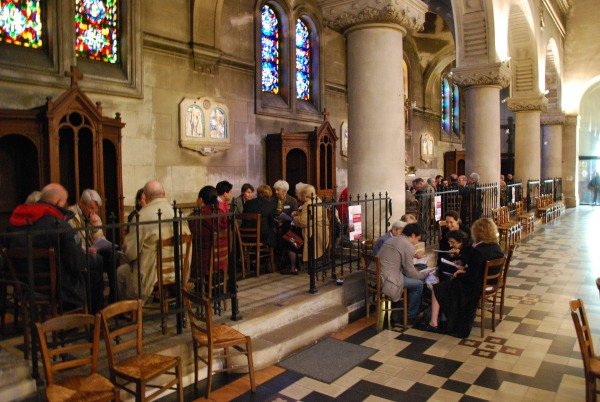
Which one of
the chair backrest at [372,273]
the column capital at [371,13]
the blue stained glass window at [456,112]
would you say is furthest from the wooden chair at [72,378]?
the blue stained glass window at [456,112]

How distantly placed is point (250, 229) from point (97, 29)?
4.93 m

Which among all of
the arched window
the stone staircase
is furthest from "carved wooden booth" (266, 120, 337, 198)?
the arched window

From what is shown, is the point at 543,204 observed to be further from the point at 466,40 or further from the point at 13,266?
the point at 13,266

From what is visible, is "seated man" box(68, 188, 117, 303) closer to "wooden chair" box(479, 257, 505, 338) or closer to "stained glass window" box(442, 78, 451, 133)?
"wooden chair" box(479, 257, 505, 338)

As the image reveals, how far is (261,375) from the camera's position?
3.89 m

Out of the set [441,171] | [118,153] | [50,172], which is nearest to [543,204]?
[441,171]

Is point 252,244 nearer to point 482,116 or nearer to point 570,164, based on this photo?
point 482,116

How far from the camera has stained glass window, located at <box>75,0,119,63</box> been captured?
8102 mm

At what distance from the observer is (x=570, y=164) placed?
20.5 m

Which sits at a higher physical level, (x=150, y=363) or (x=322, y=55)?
(x=322, y=55)

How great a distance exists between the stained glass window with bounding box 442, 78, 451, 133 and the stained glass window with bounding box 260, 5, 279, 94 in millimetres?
11181

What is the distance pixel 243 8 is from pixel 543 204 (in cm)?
1069

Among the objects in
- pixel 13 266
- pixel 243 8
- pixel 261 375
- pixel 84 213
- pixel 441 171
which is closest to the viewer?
pixel 13 266

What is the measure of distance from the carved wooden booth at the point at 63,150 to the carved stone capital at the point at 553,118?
16754mm
